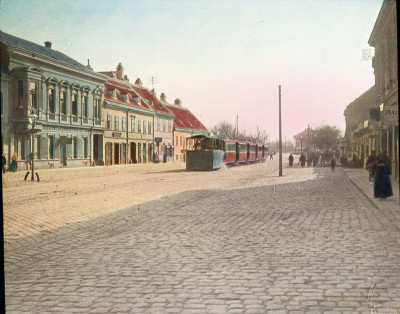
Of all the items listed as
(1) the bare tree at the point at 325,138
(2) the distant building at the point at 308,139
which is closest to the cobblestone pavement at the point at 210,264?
(2) the distant building at the point at 308,139

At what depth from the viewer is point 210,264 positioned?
5.75 metres

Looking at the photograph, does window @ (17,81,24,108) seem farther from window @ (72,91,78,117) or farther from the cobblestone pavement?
window @ (72,91,78,117)

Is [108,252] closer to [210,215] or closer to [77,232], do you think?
[77,232]

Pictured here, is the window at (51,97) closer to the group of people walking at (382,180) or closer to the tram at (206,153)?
the group of people walking at (382,180)

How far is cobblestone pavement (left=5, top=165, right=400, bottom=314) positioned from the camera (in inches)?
166

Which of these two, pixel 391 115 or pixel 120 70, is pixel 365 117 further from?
pixel 391 115

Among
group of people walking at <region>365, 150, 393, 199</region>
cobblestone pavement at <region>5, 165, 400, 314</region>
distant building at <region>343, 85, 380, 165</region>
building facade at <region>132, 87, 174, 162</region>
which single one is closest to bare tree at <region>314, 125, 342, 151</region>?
building facade at <region>132, 87, 174, 162</region>

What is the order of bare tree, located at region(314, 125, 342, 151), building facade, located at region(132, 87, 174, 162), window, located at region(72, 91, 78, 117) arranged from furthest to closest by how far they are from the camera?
bare tree, located at region(314, 125, 342, 151) → building facade, located at region(132, 87, 174, 162) → window, located at region(72, 91, 78, 117)

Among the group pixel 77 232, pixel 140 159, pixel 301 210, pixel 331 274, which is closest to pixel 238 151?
pixel 140 159

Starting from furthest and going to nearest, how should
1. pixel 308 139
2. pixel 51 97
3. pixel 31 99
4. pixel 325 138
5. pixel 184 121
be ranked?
1. pixel 325 138
2. pixel 184 121
3. pixel 308 139
4. pixel 51 97
5. pixel 31 99

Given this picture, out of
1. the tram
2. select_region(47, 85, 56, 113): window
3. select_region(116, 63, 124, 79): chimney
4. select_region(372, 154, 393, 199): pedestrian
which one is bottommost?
select_region(372, 154, 393, 199): pedestrian

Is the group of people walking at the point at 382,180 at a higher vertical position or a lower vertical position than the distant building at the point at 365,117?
lower

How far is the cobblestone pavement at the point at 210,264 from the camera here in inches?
166

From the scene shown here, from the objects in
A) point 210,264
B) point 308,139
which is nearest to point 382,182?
point 210,264
